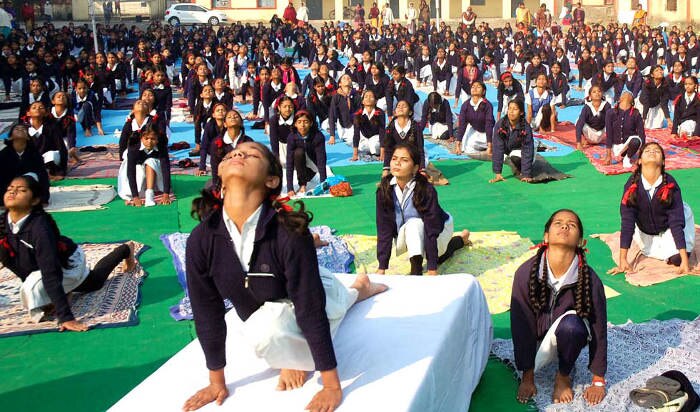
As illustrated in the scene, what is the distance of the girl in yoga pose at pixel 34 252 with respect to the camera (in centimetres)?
476

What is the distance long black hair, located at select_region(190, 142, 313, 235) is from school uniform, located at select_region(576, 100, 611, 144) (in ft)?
25.9

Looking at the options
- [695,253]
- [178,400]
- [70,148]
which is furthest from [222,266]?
[70,148]

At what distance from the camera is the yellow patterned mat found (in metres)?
5.36

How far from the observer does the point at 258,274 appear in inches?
115

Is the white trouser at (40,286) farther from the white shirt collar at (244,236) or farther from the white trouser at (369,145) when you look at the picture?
the white trouser at (369,145)

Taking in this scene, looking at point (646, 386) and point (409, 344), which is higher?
point (409, 344)

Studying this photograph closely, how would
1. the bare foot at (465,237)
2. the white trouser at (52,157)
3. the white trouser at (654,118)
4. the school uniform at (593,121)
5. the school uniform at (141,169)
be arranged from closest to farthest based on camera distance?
1. the bare foot at (465,237)
2. the school uniform at (141,169)
3. the white trouser at (52,157)
4. the school uniform at (593,121)
5. the white trouser at (654,118)

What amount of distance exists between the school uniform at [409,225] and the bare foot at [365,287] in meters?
1.36

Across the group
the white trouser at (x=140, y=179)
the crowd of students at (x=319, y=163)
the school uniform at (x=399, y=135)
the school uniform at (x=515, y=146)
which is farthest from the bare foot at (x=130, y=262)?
the school uniform at (x=515, y=146)

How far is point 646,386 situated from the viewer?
3713 mm

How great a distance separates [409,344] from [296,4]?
3791cm

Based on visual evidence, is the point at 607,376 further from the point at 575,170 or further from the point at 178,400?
the point at 575,170

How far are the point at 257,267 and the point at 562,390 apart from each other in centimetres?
169

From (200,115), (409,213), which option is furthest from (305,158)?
(409,213)
